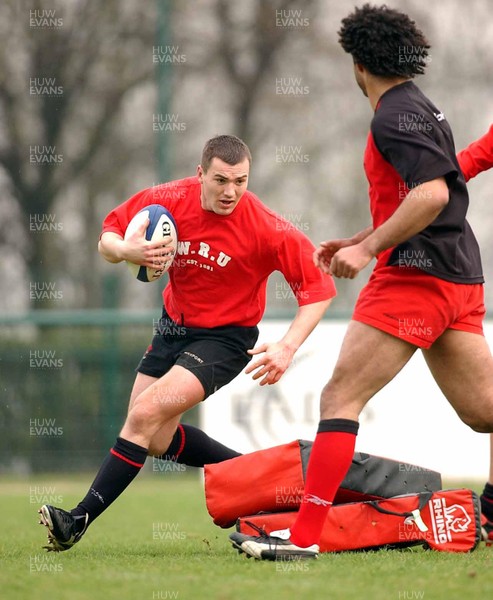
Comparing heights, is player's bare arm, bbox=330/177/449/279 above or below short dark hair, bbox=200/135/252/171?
below

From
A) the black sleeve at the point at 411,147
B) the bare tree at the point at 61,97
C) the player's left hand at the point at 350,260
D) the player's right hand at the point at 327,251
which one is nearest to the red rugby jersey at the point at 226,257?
the player's right hand at the point at 327,251

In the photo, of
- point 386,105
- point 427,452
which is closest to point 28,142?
point 427,452

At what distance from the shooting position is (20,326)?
12484 millimetres

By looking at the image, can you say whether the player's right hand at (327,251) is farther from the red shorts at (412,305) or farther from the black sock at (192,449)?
the black sock at (192,449)

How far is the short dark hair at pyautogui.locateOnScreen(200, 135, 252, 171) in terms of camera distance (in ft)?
18.9

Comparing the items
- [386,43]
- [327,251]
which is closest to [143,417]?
[327,251]

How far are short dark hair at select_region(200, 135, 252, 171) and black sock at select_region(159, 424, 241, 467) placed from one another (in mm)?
1533

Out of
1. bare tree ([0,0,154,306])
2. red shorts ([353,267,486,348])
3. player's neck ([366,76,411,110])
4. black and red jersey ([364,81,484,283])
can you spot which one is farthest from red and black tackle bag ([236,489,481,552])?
bare tree ([0,0,154,306])

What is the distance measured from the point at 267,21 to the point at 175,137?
2.60m

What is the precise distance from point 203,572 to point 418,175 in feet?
6.12

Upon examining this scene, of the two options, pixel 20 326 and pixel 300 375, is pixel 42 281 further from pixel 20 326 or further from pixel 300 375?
pixel 300 375

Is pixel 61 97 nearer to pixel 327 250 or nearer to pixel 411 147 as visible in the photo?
pixel 327 250

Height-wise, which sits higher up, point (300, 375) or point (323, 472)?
point (323, 472)

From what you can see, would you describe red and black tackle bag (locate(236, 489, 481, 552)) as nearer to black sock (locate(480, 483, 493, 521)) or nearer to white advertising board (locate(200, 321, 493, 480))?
black sock (locate(480, 483, 493, 521))
